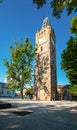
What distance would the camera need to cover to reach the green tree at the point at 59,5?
524 cm

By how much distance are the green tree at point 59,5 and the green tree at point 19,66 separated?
112ft

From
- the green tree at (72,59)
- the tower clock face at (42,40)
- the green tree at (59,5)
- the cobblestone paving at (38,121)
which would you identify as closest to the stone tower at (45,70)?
the tower clock face at (42,40)

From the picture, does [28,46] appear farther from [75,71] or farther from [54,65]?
[75,71]

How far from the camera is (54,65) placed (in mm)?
48906

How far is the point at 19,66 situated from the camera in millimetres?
40000

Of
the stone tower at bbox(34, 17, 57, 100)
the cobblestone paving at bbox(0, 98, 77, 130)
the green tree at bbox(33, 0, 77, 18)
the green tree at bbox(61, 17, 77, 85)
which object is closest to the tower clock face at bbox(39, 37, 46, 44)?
the stone tower at bbox(34, 17, 57, 100)

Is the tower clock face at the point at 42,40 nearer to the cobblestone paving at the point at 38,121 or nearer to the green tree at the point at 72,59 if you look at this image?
the green tree at the point at 72,59

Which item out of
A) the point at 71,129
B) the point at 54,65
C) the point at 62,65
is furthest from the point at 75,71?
the point at 54,65

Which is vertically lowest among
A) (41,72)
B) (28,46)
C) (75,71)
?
(75,71)

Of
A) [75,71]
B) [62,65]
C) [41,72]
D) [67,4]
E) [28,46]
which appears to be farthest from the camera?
[41,72]

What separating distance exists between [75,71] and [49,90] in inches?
1031

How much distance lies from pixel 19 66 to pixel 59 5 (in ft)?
115

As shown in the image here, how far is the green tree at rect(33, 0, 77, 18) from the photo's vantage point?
206 inches

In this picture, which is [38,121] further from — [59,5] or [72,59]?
[72,59]
